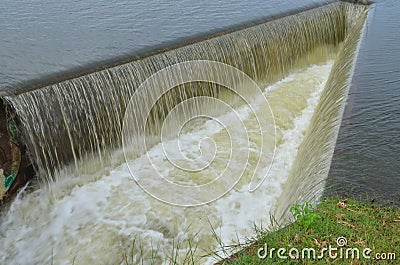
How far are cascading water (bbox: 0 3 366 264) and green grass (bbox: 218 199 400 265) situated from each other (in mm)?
758

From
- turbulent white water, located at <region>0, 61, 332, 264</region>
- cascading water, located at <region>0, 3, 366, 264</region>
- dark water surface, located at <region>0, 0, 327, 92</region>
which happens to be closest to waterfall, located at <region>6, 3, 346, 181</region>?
cascading water, located at <region>0, 3, 366, 264</region>

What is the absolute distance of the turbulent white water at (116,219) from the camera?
5.06 metres

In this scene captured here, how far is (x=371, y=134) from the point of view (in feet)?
18.5

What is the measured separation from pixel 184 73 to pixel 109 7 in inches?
136

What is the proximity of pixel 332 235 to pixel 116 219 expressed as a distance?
289cm

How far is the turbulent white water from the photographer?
5.06 metres

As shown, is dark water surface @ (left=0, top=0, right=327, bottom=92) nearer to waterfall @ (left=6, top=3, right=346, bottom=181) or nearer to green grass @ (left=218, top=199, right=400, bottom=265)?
waterfall @ (left=6, top=3, right=346, bottom=181)

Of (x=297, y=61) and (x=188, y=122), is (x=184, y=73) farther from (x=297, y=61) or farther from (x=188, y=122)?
(x=297, y=61)

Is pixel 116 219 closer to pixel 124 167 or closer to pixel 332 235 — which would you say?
pixel 124 167

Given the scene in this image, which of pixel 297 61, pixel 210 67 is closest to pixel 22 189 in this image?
pixel 210 67

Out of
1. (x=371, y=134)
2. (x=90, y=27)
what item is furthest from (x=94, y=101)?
(x=371, y=134)

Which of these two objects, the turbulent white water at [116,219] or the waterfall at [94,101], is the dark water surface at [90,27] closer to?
the waterfall at [94,101]

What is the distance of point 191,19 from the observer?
9.55 metres

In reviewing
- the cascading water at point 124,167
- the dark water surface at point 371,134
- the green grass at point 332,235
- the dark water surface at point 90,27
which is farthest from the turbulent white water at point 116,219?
the dark water surface at point 90,27
